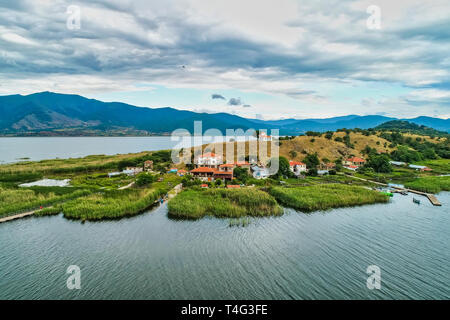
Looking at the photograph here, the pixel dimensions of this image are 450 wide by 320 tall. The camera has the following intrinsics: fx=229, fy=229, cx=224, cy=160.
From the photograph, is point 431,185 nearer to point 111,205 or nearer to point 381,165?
point 381,165

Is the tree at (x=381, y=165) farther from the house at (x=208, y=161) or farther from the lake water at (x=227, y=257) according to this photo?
the house at (x=208, y=161)

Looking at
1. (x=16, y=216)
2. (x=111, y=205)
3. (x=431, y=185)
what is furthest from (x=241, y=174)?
(x=431, y=185)

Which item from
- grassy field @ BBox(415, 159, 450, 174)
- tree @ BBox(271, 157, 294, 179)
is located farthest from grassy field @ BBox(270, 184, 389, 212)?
grassy field @ BBox(415, 159, 450, 174)

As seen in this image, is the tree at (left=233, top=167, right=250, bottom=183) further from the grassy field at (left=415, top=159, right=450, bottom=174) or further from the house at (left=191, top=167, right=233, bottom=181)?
the grassy field at (left=415, top=159, right=450, bottom=174)

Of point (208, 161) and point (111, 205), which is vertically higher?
point (208, 161)
